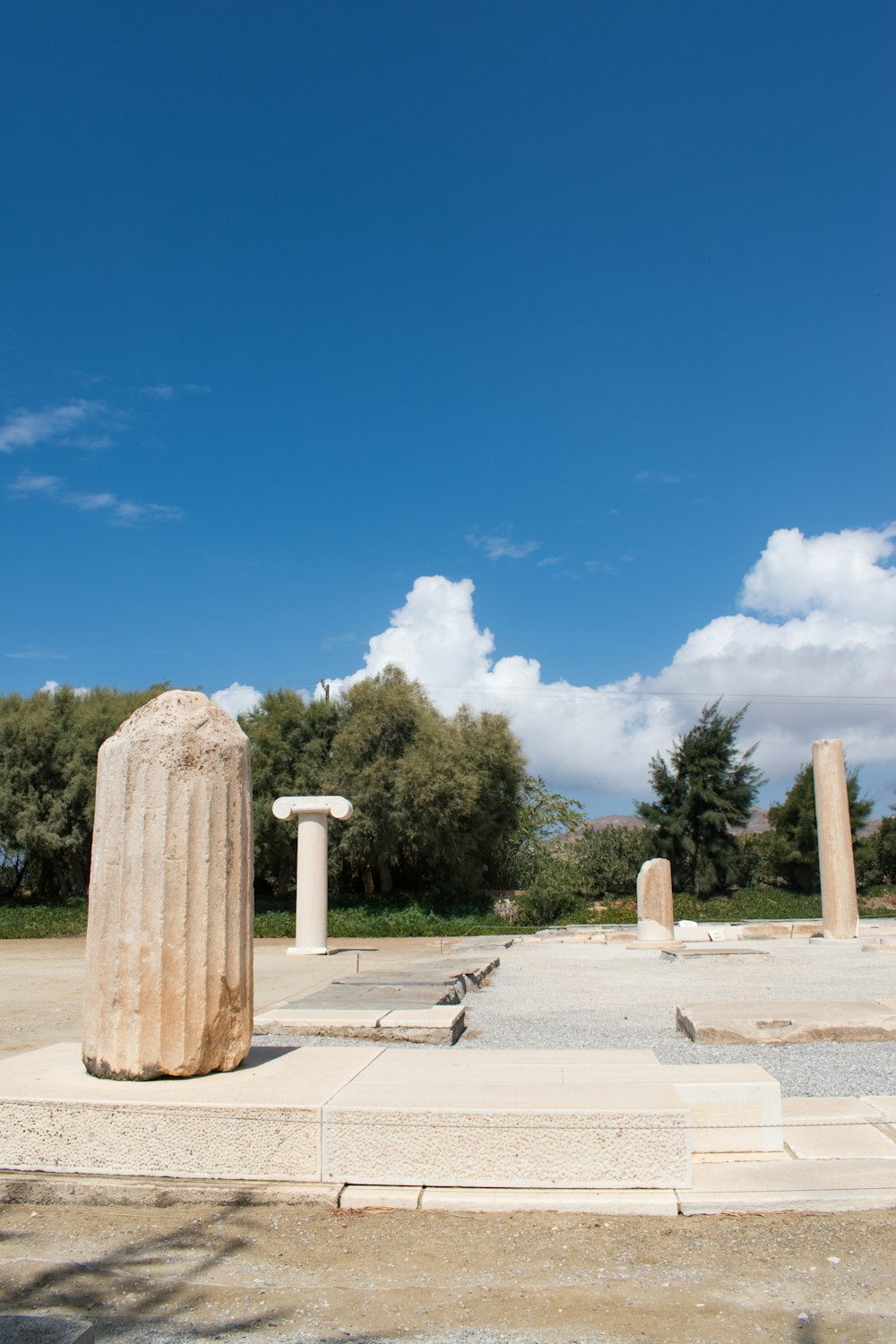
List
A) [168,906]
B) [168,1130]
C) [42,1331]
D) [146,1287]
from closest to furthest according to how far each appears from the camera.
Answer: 1. [42,1331]
2. [146,1287]
3. [168,1130]
4. [168,906]

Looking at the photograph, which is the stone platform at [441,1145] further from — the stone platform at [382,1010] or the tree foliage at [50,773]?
the tree foliage at [50,773]

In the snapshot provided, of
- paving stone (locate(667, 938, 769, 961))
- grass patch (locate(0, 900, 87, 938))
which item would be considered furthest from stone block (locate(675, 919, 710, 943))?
grass patch (locate(0, 900, 87, 938))

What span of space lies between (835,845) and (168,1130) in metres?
17.3

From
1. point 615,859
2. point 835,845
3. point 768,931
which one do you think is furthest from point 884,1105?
point 615,859

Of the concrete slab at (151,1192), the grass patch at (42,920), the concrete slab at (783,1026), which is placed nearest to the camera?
the concrete slab at (151,1192)

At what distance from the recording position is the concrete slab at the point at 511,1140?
3.69 meters

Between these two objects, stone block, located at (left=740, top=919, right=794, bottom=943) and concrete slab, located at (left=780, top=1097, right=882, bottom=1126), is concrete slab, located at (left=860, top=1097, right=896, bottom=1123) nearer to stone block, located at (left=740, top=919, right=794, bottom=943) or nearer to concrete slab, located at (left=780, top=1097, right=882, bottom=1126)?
concrete slab, located at (left=780, top=1097, right=882, bottom=1126)

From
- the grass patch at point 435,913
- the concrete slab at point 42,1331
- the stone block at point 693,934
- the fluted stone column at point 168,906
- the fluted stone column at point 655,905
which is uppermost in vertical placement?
the fluted stone column at point 168,906

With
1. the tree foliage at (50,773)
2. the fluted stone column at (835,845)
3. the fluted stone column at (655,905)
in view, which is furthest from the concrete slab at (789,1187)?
the tree foliage at (50,773)

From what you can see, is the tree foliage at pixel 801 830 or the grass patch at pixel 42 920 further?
the tree foliage at pixel 801 830

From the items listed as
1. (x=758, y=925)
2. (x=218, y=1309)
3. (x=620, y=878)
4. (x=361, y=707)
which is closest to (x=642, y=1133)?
(x=218, y=1309)

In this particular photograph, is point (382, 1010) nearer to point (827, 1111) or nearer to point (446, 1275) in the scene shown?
point (827, 1111)

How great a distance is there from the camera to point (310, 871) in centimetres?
1675

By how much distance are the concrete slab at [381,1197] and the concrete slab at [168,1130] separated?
16 centimetres
